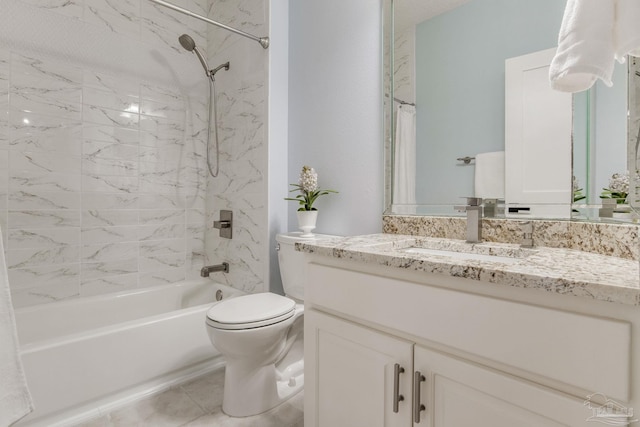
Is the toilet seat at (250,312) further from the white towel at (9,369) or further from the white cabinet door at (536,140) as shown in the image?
the white cabinet door at (536,140)

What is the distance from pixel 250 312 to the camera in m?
1.43

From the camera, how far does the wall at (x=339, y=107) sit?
1.63 m

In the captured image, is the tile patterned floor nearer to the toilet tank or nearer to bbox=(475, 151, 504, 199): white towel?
the toilet tank

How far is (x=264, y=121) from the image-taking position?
1.99 m

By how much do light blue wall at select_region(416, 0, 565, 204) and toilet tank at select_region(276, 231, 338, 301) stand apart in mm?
670

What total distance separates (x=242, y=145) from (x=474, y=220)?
1542 millimetres

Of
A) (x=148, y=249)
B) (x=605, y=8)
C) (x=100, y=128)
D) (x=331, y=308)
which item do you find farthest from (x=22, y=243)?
(x=605, y=8)

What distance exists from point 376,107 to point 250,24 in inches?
44.5

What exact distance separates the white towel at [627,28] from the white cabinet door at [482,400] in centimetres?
85

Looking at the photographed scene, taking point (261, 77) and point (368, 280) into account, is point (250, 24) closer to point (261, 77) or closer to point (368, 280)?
point (261, 77)

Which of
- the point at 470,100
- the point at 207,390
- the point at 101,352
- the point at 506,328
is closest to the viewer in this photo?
the point at 506,328

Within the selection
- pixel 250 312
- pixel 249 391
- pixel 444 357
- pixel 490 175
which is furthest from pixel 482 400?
pixel 249 391

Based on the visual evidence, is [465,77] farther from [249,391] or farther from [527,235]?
[249,391]

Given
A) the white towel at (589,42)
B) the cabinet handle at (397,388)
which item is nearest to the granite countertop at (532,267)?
the cabinet handle at (397,388)
